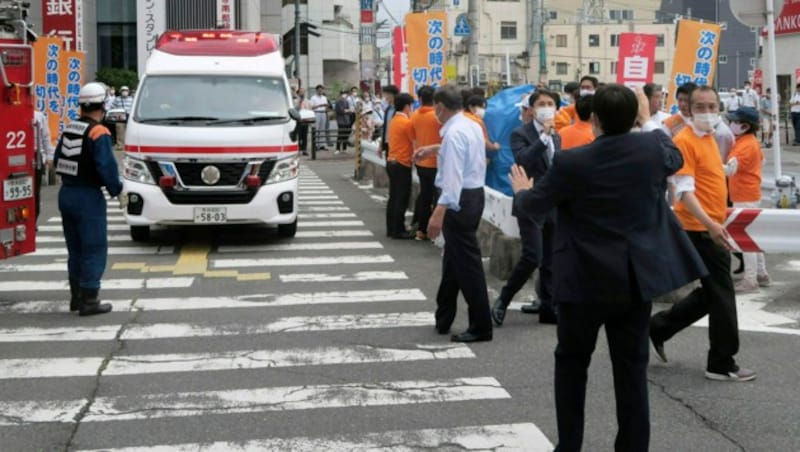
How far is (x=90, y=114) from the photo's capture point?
9.33m

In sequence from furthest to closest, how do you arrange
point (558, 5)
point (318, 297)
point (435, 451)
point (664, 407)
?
1. point (558, 5)
2. point (318, 297)
3. point (664, 407)
4. point (435, 451)

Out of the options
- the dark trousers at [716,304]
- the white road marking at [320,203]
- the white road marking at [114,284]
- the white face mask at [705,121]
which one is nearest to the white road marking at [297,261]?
the white road marking at [114,284]

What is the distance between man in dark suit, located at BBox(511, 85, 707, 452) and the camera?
16.0 ft

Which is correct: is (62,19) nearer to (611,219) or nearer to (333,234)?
(333,234)

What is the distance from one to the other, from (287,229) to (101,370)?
22.3 feet

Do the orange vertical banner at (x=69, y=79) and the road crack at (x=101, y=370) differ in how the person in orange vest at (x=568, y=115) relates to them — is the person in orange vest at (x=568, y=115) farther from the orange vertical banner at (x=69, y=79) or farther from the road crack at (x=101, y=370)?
the orange vertical banner at (x=69, y=79)

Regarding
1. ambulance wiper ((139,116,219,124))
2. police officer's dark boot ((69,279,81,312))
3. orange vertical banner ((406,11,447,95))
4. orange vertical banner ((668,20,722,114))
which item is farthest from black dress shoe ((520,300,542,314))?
orange vertical banner ((406,11,447,95))

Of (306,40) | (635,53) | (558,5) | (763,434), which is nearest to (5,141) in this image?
(763,434)

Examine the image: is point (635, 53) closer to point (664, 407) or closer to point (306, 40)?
point (664, 407)

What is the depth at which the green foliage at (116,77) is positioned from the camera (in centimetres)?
4288

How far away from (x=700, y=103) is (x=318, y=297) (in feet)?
14.8

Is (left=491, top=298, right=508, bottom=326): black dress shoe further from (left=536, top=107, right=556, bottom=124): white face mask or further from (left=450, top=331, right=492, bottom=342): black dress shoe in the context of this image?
(left=536, top=107, right=556, bottom=124): white face mask

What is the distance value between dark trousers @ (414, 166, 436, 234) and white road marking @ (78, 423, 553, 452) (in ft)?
25.8

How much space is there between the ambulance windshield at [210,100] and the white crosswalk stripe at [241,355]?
1793 millimetres
